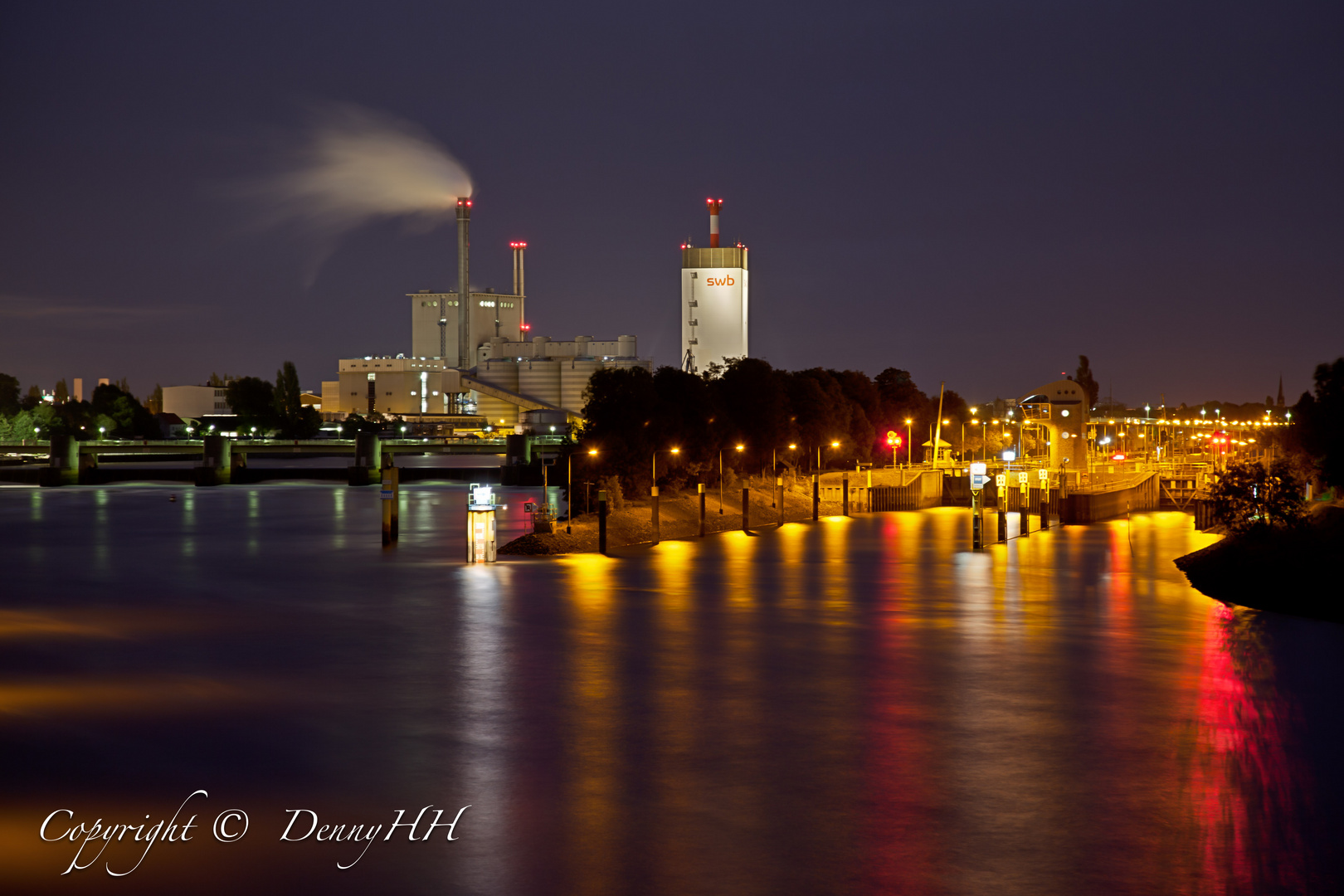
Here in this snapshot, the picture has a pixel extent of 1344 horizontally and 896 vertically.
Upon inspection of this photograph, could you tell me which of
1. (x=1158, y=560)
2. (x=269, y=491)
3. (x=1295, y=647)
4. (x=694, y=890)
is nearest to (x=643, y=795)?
(x=694, y=890)

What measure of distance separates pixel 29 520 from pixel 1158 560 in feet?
197

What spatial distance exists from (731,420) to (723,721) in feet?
168

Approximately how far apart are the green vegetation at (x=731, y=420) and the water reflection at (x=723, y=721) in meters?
19.5

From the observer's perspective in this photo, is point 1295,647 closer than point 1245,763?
No

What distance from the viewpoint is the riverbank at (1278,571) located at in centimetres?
3141

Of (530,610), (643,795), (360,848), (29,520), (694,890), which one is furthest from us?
(29,520)

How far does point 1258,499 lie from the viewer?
43906mm

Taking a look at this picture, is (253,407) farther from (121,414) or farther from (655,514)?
(655,514)

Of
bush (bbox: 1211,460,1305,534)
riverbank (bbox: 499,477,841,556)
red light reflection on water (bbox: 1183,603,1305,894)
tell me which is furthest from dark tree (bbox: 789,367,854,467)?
red light reflection on water (bbox: 1183,603,1305,894)

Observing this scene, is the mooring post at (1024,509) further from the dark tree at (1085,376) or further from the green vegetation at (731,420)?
the dark tree at (1085,376)

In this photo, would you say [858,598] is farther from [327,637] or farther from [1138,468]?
[1138,468]

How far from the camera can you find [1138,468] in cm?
8569

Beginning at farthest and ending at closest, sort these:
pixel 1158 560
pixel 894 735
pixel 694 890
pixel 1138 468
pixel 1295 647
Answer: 1. pixel 1138 468
2. pixel 1158 560
3. pixel 1295 647
4. pixel 894 735
5. pixel 694 890

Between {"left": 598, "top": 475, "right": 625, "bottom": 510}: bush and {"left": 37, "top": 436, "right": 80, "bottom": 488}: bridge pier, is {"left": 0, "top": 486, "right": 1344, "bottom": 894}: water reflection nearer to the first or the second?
{"left": 598, "top": 475, "right": 625, "bottom": 510}: bush
